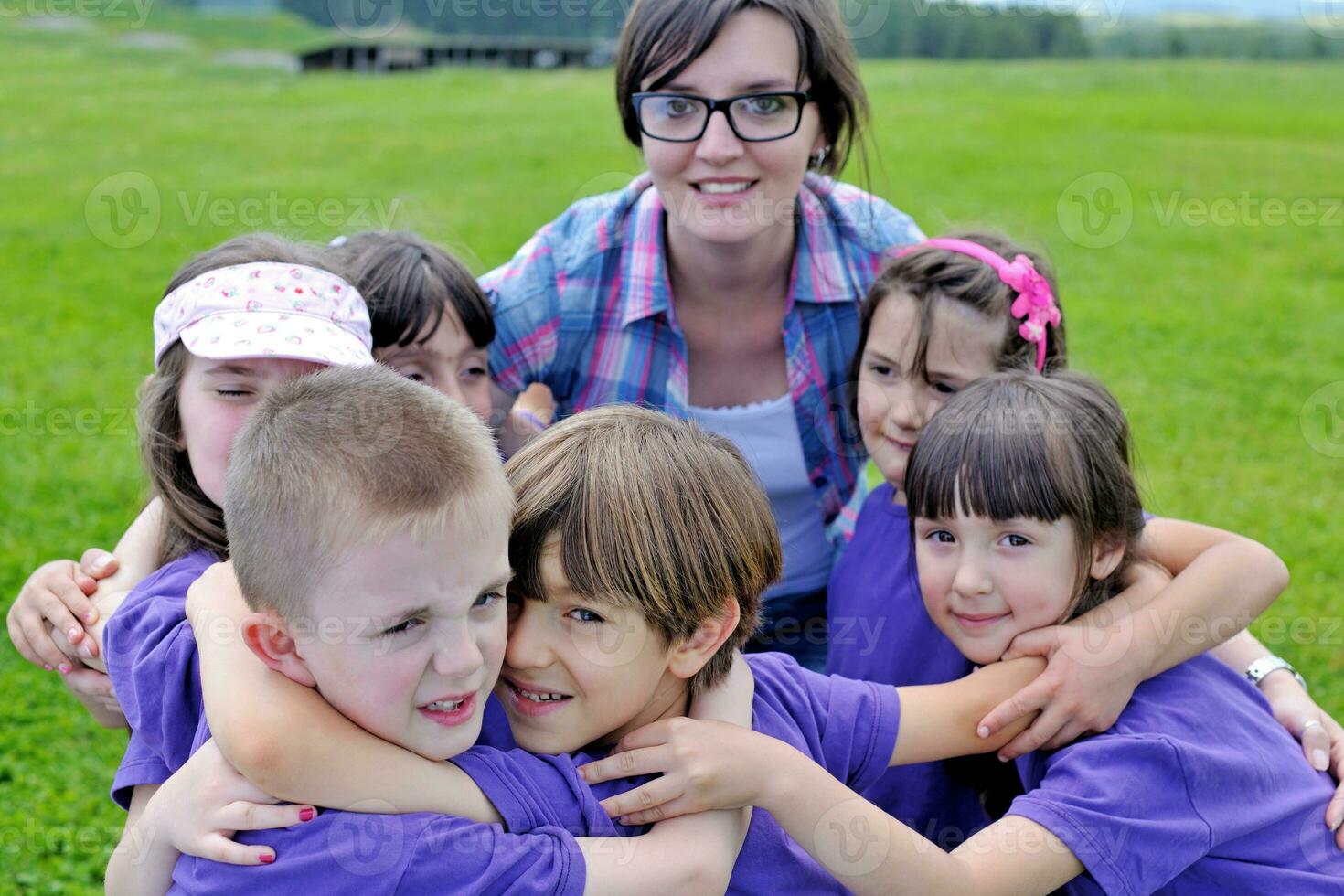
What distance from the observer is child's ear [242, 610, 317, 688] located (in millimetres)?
1942

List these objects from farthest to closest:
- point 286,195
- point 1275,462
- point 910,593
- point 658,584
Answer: point 286,195
point 1275,462
point 910,593
point 658,584

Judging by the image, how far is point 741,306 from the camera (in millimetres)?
3787

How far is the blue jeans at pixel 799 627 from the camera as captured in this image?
389 cm

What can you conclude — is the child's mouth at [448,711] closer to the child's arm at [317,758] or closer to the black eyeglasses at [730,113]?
the child's arm at [317,758]

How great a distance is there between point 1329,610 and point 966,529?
10.5 feet

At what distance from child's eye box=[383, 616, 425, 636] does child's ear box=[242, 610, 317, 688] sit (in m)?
0.18

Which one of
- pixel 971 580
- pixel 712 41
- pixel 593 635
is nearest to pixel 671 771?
pixel 593 635

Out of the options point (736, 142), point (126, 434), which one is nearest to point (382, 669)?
point (736, 142)

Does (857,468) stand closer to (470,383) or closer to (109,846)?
(470,383)

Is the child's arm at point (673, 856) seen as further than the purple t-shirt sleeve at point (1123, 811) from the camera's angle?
No

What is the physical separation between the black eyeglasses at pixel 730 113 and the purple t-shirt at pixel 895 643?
1.01 m

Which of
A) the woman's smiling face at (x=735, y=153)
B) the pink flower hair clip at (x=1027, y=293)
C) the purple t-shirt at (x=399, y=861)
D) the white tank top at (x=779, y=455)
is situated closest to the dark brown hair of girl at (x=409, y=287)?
the woman's smiling face at (x=735, y=153)

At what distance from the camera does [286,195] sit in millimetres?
13867

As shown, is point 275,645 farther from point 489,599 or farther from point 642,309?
point 642,309
